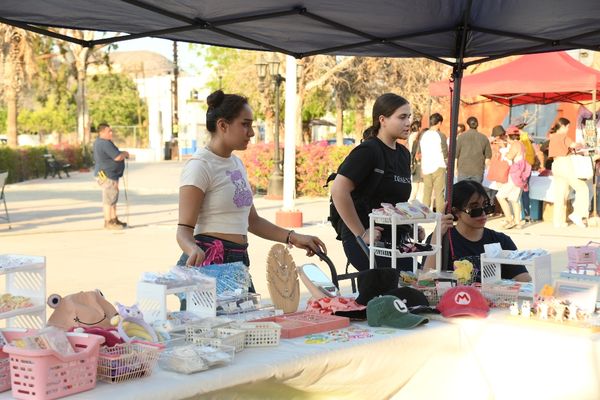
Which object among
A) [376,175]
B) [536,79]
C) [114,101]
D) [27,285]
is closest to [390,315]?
[376,175]

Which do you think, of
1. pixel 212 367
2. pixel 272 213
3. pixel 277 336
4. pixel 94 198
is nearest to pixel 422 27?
pixel 277 336

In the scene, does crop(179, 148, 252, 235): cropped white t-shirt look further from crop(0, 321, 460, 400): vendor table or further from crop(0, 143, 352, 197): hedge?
crop(0, 143, 352, 197): hedge

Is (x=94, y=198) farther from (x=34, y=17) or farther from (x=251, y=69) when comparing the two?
(x=34, y=17)

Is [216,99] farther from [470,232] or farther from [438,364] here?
[470,232]

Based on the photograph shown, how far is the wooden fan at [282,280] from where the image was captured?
391 cm

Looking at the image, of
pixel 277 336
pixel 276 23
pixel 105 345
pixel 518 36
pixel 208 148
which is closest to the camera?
pixel 105 345

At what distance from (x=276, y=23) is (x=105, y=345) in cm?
266

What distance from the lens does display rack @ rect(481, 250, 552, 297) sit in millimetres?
4145

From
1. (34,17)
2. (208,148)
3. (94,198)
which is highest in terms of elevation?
(34,17)

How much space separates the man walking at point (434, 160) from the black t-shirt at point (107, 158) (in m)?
4.90

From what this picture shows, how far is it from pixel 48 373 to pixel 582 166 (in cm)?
1262

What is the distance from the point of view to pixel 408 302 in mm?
3857

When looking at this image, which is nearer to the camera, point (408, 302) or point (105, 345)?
point (105, 345)

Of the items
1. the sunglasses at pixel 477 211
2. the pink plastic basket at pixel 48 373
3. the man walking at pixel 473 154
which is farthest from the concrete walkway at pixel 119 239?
the pink plastic basket at pixel 48 373
